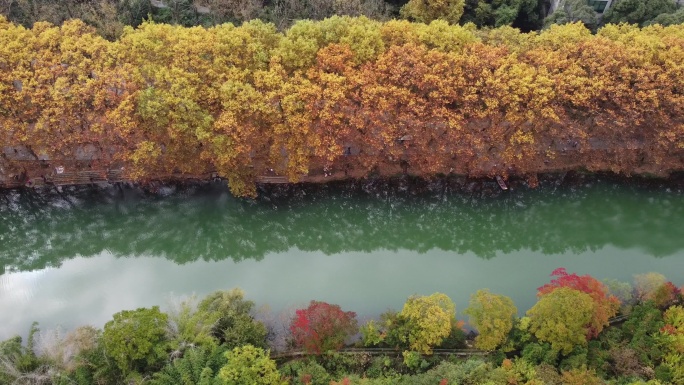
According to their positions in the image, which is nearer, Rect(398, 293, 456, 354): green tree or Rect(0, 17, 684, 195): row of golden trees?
Rect(398, 293, 456, 354): green tree

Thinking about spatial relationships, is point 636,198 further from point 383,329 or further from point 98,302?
point 98,302

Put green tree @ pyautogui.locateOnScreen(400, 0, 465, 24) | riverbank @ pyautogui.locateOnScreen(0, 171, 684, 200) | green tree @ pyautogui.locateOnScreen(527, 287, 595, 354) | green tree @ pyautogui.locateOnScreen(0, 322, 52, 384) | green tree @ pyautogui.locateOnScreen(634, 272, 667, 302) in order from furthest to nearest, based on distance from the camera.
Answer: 1. green tree @ pyautogui.locateOnScreen(400, 0, 465, 24)
2. riverbank @ pyautogui.locateOnScreen(0, 171, 684, 200)
3. green tree @ pyautogui.locateOnScreen(634, 272, 667, 302)
4. green tree @ pyautogui.locateOnScreen(527, 287, 595, 354)
5. green tree @ pyautogui.locateOnScreen(0, 322, 52, 384)

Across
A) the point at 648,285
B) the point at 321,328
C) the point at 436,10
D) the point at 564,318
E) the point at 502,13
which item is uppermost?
the point at 502,13

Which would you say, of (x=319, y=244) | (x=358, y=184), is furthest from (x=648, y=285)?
(x=319, y=244)

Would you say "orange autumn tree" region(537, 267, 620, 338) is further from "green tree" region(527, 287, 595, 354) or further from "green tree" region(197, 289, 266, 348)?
"green tree" region(197, 289, 266, 348)

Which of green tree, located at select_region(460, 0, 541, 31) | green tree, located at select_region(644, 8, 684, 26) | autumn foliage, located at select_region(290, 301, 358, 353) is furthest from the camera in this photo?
green tree, located at select_region(460, 0, 541, 31)

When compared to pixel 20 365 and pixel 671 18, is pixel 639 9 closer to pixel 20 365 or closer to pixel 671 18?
pixel 671 18

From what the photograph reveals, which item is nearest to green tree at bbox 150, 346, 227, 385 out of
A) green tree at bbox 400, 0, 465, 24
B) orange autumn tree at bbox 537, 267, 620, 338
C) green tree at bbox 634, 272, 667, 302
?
orange autumn tree at bbox 537, 267, 620, 338

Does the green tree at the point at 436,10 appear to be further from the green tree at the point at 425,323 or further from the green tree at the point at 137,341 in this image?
the green tree at the point at 137,341
